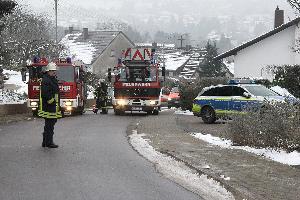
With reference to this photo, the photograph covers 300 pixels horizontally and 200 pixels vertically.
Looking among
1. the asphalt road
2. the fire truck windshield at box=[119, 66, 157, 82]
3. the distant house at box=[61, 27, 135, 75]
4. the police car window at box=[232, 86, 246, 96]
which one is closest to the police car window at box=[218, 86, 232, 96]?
the police car window at box=[232, 86, 246, 96]

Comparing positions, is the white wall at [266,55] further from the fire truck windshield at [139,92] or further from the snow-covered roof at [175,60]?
the snow-covered roof at [175,60]

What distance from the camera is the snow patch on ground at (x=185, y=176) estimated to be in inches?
352

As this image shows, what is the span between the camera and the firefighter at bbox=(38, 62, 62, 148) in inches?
544

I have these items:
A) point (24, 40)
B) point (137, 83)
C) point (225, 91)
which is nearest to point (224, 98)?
point (225, 91)

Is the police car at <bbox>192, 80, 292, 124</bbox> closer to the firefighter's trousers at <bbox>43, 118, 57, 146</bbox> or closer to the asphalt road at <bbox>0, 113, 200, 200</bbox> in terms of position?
the asphalt road at <bbox>0, 113, 200, 200</bbox>

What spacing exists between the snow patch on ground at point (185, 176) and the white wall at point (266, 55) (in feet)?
110

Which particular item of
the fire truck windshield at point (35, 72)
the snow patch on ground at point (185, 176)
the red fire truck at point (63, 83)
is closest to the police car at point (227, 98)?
the red fire truck at point (63, 83)

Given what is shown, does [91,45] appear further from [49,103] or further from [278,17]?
[49,103]

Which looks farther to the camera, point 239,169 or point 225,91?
point 225,91

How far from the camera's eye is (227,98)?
77.4 feet

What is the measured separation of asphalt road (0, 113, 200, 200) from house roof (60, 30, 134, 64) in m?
76.9

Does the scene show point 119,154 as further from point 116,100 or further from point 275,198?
point 116,100

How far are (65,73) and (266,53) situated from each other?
74.6 ft

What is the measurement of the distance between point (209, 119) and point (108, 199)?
16379mm
